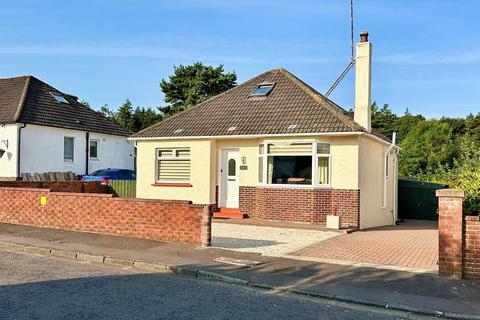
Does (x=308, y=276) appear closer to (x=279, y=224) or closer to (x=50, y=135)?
(x=279, y=224)

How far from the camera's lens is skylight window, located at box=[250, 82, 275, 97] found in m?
18.5

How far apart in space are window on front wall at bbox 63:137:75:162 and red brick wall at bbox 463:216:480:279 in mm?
22896

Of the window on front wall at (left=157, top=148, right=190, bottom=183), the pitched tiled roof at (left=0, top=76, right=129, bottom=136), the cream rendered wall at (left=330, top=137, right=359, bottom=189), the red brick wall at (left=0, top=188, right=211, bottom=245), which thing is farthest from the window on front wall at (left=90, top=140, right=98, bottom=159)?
the cream rendered wall at (left=330, top=137, right=359, bottom=189)

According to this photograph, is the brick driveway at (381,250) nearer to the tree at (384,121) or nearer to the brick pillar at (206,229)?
the brick pillar at (206,229)

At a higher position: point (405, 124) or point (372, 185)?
point (405, 124)

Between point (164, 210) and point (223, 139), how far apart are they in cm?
629

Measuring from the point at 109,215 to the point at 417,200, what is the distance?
14707 millimetres

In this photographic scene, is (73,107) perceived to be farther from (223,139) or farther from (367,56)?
(367,56)

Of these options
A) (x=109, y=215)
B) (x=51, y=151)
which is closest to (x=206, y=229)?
(x=109, y=215)

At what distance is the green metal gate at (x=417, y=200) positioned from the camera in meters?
21.4

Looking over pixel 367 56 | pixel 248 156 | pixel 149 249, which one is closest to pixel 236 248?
pixel 149 249

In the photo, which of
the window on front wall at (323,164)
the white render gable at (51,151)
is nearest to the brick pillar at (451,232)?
the window on front wall at (323,164)

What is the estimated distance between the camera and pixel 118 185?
21172 millimetres

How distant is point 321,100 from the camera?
55.6 feet
